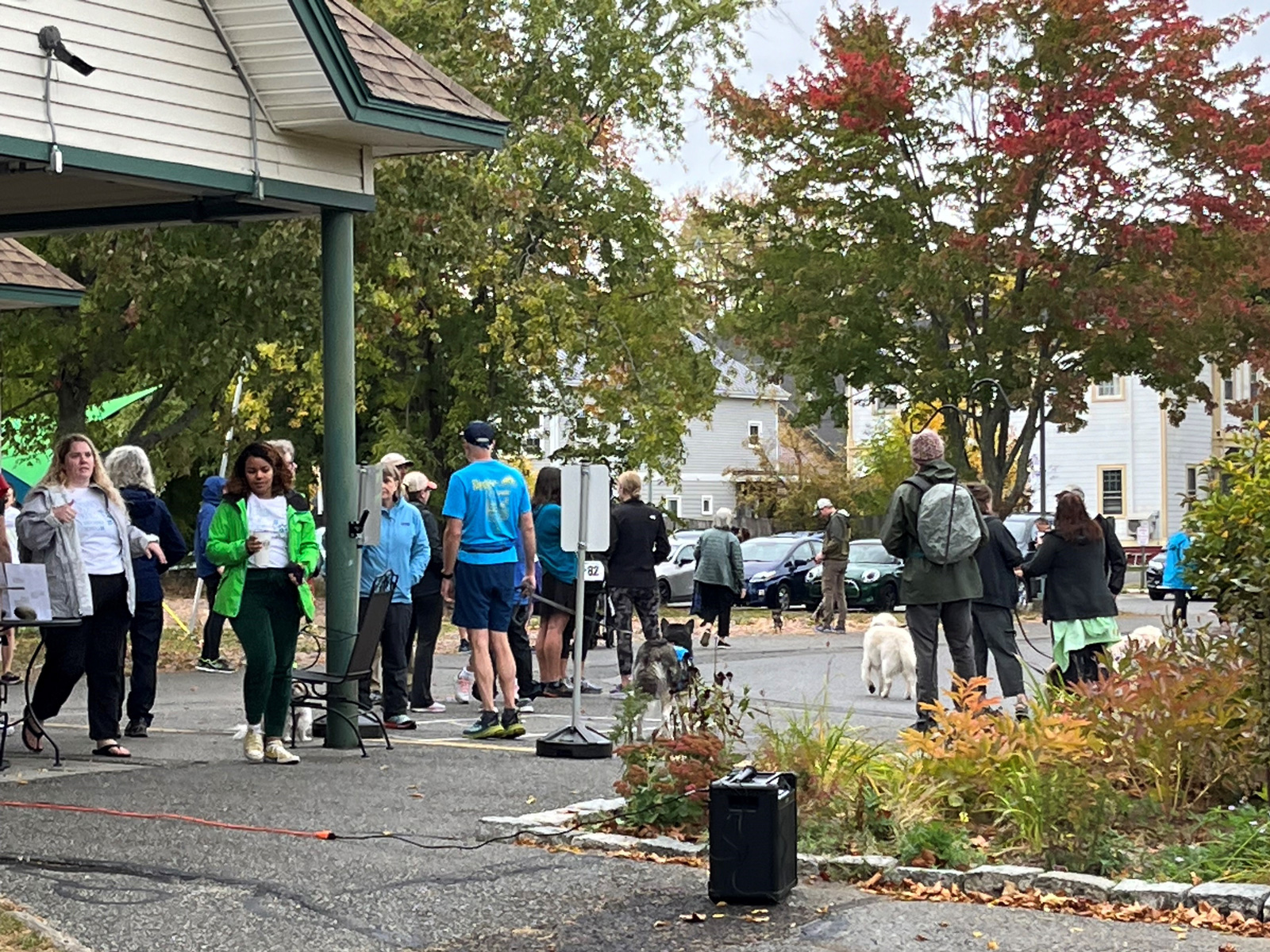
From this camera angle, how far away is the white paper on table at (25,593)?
10812mm

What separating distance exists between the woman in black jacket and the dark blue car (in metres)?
21.1

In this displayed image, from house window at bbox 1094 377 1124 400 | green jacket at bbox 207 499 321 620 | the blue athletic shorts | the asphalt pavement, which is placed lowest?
the asphalt pavement

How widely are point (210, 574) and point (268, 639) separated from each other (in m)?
5.75

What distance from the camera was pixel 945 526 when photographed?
522 inches

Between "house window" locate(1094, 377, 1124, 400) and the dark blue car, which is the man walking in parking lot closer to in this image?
the dark blue car

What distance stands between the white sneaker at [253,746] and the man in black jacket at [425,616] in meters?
3.74

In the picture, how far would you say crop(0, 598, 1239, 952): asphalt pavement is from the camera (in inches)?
276

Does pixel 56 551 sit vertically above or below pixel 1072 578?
above

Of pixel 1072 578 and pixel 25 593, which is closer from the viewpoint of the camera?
pixel 25 593

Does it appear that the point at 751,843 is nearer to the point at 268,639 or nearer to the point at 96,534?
the point at 268,639

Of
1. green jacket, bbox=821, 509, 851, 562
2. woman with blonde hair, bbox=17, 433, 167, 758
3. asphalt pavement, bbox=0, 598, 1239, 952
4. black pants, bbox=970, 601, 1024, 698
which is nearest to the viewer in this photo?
asphalt pavement, bbox=0, 598, 1239, 952

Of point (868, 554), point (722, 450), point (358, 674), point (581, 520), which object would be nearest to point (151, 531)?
point (358, 674)

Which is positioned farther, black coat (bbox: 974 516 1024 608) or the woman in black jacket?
black coat (bbox: 974 516 1024 608)

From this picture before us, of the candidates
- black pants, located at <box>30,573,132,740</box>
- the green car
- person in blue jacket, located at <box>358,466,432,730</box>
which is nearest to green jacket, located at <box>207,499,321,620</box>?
black pants, located at <box>30,573,132,740</box>
